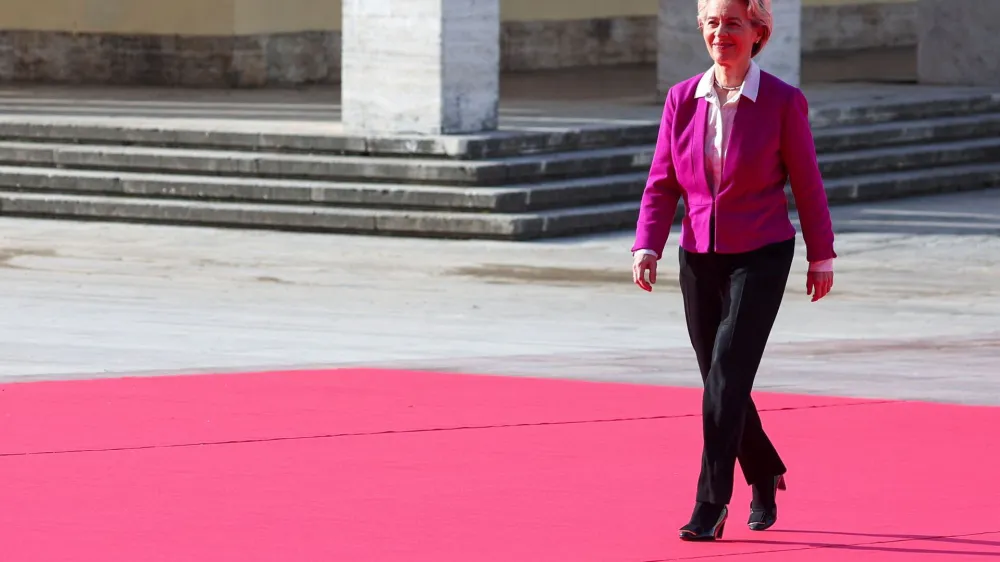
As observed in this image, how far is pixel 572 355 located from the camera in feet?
31.7

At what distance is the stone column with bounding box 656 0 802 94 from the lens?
690 inches

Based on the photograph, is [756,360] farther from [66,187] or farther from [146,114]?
[146,114]

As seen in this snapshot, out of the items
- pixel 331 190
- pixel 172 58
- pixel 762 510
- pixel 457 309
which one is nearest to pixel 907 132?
pixel 331 190

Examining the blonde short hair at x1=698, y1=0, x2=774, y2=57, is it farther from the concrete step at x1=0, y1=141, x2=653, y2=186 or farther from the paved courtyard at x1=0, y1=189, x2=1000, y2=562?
the concrete step at x1=0, y1=141, x2=653, y2=186

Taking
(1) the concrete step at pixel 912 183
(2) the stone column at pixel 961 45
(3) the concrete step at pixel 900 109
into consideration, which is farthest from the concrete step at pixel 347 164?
(2) the stone column at pixel 961 45

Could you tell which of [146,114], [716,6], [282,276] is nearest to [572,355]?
[282,276]

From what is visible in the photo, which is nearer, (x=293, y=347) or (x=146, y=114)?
(x=293, y=347)

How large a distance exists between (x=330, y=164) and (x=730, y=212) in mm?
9128

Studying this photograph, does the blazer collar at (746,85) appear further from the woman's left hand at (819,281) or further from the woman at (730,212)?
the woman's left hand at (819,281)

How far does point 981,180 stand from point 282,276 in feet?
25.2

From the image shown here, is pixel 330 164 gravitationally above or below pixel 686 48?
below

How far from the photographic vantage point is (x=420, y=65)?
14.9 meters

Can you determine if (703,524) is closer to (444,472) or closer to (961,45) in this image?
(444,472)

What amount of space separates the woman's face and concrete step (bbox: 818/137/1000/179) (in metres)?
10.7
